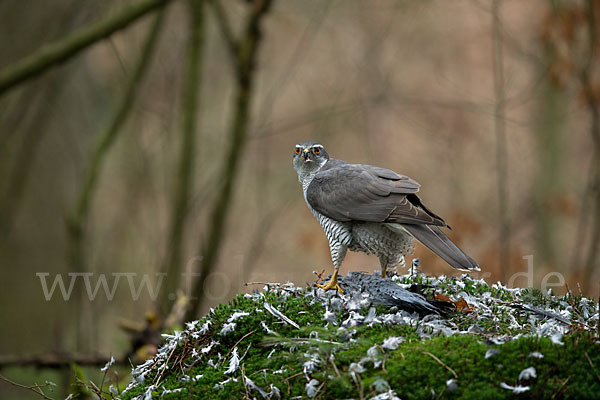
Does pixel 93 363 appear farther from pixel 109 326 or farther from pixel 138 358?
pixel 109 326

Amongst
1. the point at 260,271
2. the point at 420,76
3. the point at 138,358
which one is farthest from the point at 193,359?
the point at 420,76

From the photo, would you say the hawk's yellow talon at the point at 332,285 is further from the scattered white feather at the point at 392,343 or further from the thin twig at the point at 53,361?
the thin twig at the point at 53,361

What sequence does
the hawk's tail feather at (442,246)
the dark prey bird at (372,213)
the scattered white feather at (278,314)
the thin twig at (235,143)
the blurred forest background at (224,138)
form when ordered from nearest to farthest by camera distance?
the scattered white feather at (278,314)
the hawk's tail feather at (442,246)
the dark prey bird at (372,213)
the thin twig at (235,143)
the blurred forest background at (224,138)

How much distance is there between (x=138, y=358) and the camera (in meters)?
4.94

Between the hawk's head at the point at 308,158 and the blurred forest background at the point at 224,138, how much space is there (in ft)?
4.31

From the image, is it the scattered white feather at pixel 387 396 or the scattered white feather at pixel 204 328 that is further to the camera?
the scattered white feather at pixel 204 328

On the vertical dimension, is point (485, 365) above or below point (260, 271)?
below

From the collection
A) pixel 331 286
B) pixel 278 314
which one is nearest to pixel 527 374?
pixel 278 314

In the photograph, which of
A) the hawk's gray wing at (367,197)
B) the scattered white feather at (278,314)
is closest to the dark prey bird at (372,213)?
the hawk's gray wing at (367,197)

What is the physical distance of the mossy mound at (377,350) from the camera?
7.48ft

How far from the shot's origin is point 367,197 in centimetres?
396

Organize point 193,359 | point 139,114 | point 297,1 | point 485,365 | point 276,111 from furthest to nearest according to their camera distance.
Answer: point 276,111 < point 297,1 < point 139,114 < point 193,359 < point 485,365

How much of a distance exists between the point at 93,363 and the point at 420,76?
11093 millimetres

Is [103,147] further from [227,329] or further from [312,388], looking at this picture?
[312,388]
